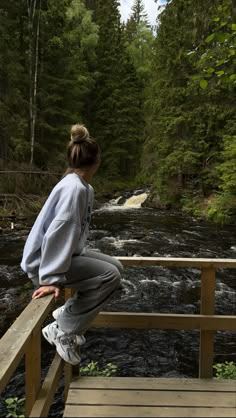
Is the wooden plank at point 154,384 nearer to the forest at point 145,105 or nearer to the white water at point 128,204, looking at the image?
the forest at point 145,105

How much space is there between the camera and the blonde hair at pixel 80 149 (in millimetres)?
Result: 2135

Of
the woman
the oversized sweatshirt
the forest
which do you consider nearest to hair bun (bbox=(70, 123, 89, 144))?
the woman

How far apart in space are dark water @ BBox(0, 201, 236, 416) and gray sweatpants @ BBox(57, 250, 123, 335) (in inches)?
84.1

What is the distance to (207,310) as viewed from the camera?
267 centimetres

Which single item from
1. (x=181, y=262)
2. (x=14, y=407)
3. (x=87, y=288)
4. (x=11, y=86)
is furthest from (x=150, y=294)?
(x=11, y=86)

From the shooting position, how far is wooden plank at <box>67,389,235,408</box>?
85.7 inches

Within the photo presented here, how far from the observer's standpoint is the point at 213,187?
16766 mm

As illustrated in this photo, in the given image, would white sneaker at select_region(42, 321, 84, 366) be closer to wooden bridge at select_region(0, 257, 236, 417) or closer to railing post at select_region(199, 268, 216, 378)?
wooden bridge at select_region(0, 257, 236, 417)

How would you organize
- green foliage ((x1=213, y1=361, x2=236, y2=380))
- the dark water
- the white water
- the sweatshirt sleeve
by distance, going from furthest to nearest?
1. the white water
2. the dark water
3. green foliage ((x1=213, y1=361, x2=236, y2=380))
4. the sweatshirt sleeve

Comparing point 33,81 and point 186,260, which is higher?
point 33,81

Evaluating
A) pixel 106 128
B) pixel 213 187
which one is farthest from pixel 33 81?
pixel 213 187

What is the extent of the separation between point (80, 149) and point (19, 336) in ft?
3.39

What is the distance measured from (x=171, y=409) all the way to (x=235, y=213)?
1277 cm

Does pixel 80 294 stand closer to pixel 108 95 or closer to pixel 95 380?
pixel 95 380
